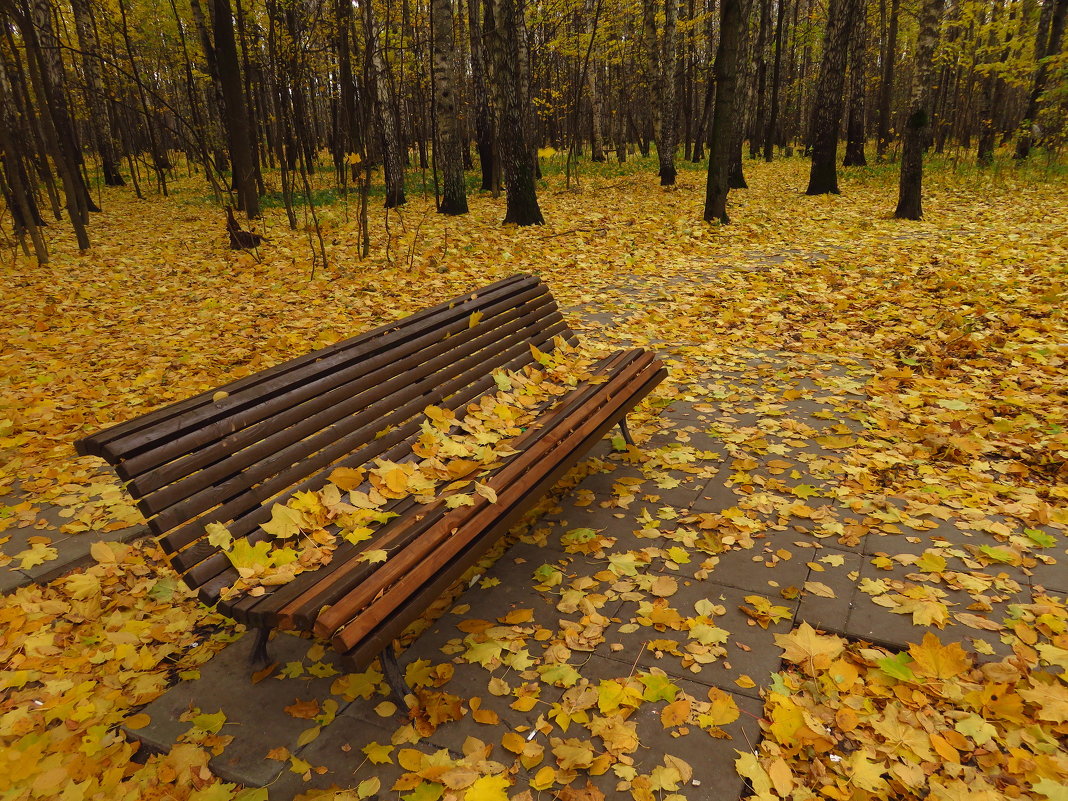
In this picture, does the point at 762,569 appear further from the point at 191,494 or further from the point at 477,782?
the point at 191,494

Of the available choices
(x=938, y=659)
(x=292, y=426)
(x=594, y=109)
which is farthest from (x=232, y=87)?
(x=594, y=109)

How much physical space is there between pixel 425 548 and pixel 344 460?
0.68 m

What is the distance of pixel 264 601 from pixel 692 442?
2.73 meters

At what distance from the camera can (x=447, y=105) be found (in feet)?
34.3

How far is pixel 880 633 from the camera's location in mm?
2248

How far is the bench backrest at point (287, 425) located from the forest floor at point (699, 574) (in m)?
0.73

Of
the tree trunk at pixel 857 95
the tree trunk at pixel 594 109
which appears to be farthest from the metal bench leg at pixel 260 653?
the tree trunk at pixel 594 109

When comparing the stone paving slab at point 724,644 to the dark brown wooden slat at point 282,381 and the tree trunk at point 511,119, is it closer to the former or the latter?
the dark brown wooden slat at point 282,381

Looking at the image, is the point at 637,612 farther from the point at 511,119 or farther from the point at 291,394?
the point at 511,119

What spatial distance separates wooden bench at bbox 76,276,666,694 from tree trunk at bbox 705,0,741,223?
735 cm

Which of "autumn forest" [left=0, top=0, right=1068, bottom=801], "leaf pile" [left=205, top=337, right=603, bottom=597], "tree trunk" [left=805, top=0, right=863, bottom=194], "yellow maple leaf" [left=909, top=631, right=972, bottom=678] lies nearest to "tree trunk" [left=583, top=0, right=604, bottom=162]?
"tree trunk" [left=805, top=0, right=863, bottom=194]

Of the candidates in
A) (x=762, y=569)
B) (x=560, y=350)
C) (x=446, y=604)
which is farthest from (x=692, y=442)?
(x=446, y=604)

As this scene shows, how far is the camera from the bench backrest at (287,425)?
1945 mm

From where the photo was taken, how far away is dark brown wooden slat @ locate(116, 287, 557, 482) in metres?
1.95
